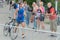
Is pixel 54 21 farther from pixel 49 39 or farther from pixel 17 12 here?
pixel 49 39

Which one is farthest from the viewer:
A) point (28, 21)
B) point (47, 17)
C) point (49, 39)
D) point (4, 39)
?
point (28, 21)

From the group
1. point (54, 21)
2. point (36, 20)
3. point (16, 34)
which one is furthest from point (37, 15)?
point (16, 34)

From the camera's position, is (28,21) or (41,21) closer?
(41,21)

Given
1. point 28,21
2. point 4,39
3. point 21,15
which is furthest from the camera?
point 28,21

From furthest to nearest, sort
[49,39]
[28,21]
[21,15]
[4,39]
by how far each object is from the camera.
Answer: [28,21], [21,15], [4,39], [49,39]

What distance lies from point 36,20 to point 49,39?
4.24m

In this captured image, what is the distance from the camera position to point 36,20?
40.4 feet

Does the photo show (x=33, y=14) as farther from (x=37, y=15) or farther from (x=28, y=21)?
(x=28, y=21)

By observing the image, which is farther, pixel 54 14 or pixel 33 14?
pixel 33 14

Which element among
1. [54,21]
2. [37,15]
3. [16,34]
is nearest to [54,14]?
[54,21]

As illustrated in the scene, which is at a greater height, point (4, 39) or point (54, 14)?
point (54, 14)

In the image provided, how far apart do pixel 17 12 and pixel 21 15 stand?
0.86 feet

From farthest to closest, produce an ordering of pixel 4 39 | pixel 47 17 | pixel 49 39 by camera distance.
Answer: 1. pixel 47 17
2. pixel 4 39
3. pixel 49 39

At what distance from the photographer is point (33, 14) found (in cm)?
1262
